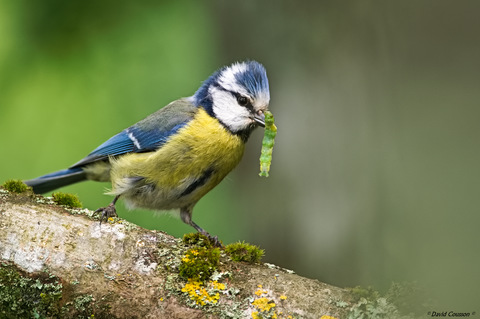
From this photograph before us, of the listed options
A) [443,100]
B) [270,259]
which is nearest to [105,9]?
[270,259]

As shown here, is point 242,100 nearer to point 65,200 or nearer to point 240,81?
point 240,81

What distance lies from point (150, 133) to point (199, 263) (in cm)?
134

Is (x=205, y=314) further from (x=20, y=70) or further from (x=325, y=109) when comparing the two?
(x=20, y=70)

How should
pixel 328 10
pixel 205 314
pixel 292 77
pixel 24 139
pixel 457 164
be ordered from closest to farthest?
pixel 457 164 → pixel 205 314 → pixel 328 10 → pixel 292 77 → pixel 24 139

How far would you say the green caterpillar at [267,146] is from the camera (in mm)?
2650

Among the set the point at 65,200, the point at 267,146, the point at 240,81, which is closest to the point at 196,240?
the point at 65,200

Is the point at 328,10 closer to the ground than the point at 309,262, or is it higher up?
higher up

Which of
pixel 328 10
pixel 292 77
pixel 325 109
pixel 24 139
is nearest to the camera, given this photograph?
pixel 328 10

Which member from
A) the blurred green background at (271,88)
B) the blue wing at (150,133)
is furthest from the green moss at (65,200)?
the blurred green background at (271,88)

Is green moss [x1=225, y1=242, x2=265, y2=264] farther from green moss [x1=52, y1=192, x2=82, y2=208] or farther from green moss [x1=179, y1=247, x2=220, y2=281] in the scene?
green moss [x1=52, y1=192, x2=82, y2=208]

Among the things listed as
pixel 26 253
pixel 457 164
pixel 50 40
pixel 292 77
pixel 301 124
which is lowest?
pixel 26 253

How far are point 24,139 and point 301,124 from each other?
196 centimetres

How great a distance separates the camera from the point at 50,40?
11.4 ft

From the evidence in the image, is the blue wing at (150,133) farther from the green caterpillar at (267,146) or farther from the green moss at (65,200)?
the green moss at (65,200)
